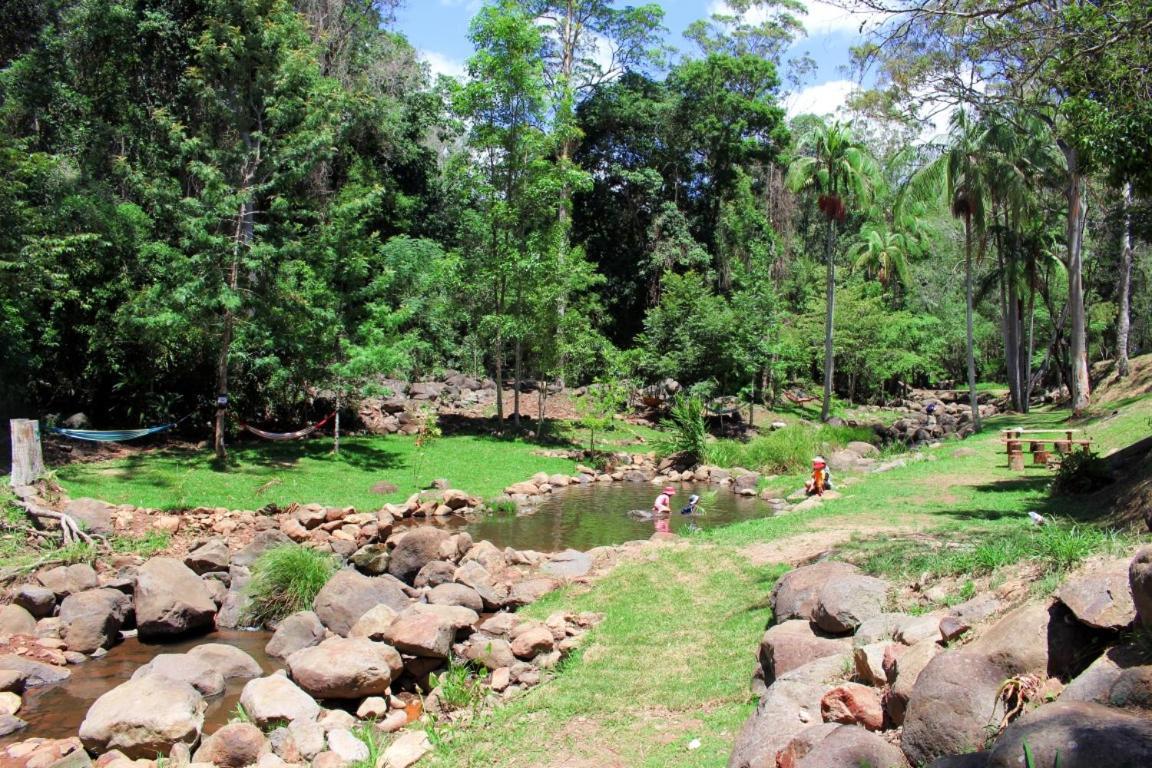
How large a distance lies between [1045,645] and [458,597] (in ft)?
23.7

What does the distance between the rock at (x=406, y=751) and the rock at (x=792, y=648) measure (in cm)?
287

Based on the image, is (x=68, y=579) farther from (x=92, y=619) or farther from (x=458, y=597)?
(x=458, y=597)

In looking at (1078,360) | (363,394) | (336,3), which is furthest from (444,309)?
(1078,360)

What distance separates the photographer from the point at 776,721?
5113mm

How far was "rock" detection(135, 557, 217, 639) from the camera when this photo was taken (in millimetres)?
9930

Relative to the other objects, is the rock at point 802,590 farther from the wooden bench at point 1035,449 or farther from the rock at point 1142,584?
the wooden bench at point 1035,449

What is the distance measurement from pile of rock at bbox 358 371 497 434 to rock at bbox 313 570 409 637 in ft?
48.5

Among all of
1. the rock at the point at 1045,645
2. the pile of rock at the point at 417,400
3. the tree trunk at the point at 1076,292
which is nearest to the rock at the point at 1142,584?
the rock at the point at 1045,645

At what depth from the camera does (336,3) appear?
90.8 ft

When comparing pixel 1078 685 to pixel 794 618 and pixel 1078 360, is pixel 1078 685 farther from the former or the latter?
pixel 1078 360

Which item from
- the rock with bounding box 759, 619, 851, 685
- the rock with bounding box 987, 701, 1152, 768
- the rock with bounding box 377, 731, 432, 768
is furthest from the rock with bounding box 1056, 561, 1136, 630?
the rock with bounding box 377, 731, 432, 768

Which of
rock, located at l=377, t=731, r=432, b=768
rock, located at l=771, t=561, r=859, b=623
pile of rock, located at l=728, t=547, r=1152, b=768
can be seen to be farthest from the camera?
rock, located at l=771, t=561, r=859, b=623

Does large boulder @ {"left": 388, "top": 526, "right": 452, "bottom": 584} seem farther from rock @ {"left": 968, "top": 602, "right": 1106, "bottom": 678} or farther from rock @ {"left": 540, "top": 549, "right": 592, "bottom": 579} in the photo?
rock @ {"left": 968, "top": 602, "right": 1106, "bottom": 678}

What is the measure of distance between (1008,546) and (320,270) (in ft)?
58.2
